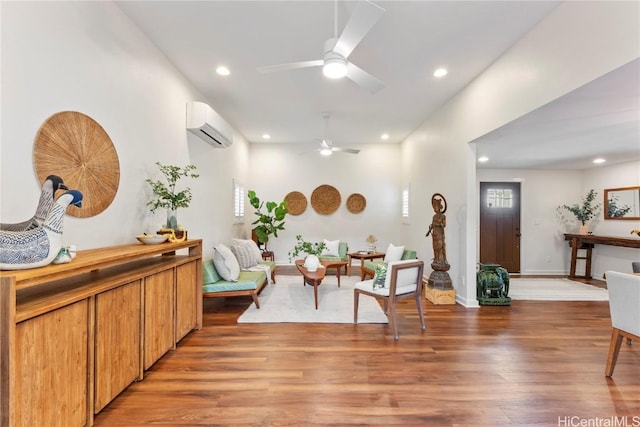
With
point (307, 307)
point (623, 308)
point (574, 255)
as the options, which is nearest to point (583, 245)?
point (574, 255)

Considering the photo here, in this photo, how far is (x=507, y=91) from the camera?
10.5 feet

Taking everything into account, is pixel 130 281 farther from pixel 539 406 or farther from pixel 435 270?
pixel 435 270

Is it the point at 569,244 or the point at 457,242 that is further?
the point at 569,244

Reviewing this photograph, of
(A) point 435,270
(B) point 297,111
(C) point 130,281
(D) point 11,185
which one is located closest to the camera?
(D) point 11,185

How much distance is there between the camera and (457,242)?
4438 mm

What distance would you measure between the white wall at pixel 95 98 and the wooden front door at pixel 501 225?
639 cm

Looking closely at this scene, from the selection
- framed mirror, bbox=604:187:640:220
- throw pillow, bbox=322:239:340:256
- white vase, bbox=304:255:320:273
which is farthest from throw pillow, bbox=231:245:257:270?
framed mirror, bbox=604:187:640:220

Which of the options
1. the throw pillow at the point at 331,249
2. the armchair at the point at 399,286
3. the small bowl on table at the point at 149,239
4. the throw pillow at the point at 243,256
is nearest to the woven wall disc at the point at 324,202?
the throw pillow at the point at 331,249

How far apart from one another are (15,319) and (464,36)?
4.12 metres

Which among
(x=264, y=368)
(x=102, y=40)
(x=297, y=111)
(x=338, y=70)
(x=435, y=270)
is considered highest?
(x=297, y=111)

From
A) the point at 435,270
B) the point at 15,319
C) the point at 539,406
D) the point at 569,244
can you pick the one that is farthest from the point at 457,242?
the point at 15,319

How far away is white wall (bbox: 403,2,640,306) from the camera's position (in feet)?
6.89

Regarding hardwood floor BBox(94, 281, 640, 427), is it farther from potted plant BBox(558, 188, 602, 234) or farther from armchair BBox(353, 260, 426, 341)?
potted plant BBox(558, 188, 602, 234)

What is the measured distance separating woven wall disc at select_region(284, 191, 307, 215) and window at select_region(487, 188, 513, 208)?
457 centimetres
